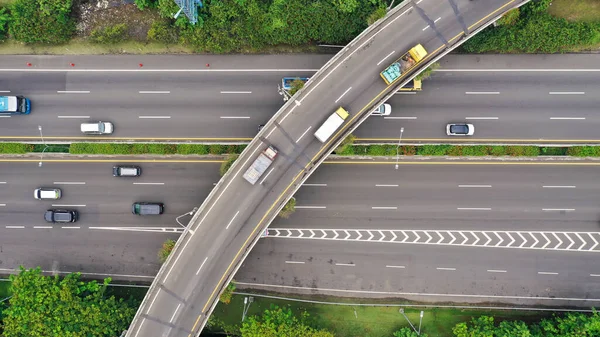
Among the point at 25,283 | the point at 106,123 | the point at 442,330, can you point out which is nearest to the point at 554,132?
the point at 442,330

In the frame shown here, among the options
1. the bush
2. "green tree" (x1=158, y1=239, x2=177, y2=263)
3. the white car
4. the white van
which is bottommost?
"green tree" (x1=158, y1=239, x2=177, y2=263)

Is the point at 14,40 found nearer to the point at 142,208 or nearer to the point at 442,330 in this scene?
the point at 142,208

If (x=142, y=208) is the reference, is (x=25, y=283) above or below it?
below

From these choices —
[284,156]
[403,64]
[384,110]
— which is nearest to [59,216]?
[284,156]

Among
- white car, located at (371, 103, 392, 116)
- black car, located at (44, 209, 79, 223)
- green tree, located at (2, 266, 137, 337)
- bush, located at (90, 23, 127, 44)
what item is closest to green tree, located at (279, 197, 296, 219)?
white car, located at (371, 103, 392, 116)

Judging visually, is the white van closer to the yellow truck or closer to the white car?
the white car

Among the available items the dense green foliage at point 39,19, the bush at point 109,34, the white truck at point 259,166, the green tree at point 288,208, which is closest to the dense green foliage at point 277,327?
the green tree at point 288,208
